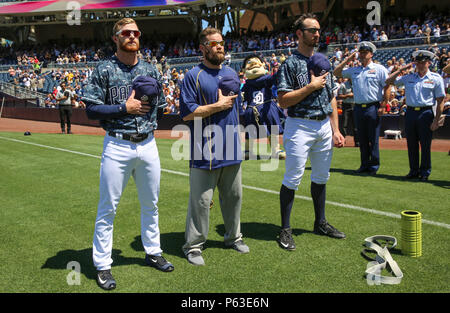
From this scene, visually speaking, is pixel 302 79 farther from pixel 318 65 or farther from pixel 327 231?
pixel 327 231

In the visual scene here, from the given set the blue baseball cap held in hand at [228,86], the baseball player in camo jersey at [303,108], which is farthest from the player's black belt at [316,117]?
the blue baseball cap held in hand at [228,86]

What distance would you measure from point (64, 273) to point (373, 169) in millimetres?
6522

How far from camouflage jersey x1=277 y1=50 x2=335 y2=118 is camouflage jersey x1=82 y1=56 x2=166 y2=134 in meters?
1.49

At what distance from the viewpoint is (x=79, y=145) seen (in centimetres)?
1395

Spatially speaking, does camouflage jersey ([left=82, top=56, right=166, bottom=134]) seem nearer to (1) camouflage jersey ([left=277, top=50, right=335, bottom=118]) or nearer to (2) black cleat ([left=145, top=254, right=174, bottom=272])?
(2) black cleat ([left=145, top=254, right=174, bottom=272])

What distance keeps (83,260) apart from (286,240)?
2103 mm

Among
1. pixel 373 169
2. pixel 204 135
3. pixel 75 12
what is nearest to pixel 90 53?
pixel 75 12

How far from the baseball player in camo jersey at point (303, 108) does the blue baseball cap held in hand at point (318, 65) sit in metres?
0.01

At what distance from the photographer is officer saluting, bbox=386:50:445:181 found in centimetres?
782

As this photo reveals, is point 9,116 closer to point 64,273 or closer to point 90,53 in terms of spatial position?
point 90,53

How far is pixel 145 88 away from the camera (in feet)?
12.1

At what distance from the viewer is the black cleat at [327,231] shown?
15.8 ft

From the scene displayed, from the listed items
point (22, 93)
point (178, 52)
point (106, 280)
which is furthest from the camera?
point (178, 52)
